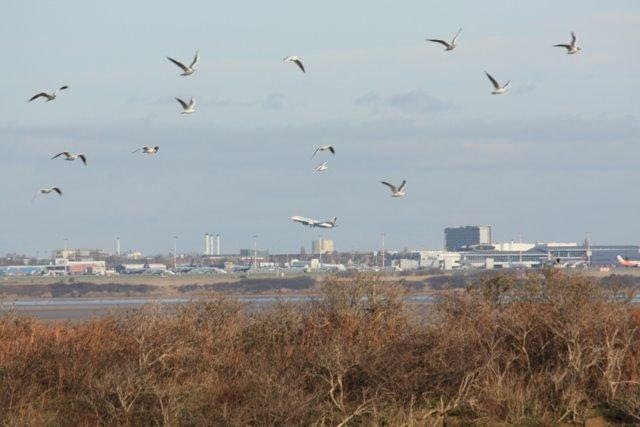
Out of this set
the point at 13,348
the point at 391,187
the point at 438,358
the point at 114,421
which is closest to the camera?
the point at 114,421

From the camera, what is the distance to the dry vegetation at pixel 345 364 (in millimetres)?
31375

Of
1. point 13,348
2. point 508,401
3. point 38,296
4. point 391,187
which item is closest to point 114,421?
point 13,348

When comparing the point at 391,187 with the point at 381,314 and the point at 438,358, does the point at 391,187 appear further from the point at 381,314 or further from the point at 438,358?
the point at 438,358

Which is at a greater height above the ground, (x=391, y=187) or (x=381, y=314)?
(x=391, y=187)

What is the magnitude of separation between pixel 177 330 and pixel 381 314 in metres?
5.98

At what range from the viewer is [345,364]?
32.8 meters

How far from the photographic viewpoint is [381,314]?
39.0 m

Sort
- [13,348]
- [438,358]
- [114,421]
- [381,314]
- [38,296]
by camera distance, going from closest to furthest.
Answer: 1. [114,421]
2. [438,358]
3. [13,348]
4. [381,314]
5. [38,296]

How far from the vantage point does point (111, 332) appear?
126 ft

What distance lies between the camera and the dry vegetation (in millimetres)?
31375

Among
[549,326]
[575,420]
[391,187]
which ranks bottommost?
[575,420]

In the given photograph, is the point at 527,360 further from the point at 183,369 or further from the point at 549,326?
the point at 183,369

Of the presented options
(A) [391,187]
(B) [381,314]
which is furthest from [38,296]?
(B) [381,314]

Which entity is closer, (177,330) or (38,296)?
(177,330)
